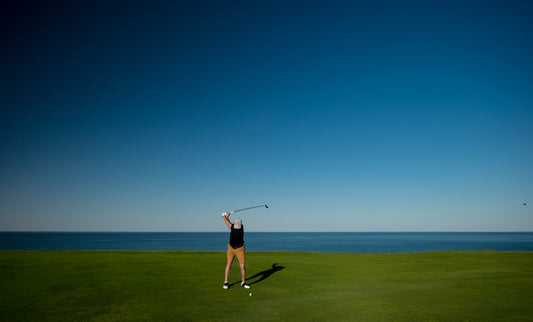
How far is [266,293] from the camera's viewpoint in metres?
10.5

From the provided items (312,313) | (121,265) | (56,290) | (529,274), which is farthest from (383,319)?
(121,265)

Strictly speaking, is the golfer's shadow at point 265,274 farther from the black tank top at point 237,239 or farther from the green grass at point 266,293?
the black tank top at point 237,239

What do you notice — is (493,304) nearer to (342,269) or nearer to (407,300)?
(407,300)

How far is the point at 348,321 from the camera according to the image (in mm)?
7395

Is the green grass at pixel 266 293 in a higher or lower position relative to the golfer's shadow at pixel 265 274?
higher

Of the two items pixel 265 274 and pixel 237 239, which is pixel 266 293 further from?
pixel 265 274

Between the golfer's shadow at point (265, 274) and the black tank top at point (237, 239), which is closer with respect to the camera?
the black tank top at point (237, 239)

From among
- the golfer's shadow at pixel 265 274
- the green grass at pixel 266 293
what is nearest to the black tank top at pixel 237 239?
the green grass at pixel 266 293

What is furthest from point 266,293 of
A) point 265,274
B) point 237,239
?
point 265,274

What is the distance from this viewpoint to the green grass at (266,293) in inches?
314

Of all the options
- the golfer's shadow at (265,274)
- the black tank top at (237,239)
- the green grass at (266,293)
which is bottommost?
the golfer's shadow at (265,274)

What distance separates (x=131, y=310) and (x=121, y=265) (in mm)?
9447

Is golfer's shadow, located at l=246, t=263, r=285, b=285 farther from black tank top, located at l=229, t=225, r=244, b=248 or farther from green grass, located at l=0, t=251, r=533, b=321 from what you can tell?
black tank top, located at l=229, t=225, r=244, b=248

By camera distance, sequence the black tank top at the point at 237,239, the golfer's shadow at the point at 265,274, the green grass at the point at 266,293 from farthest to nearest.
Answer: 1. the golfer's shadow at the point at 265,274
2. the black tank top at the point at 237,239
3. the green grass at the point at 266,293
